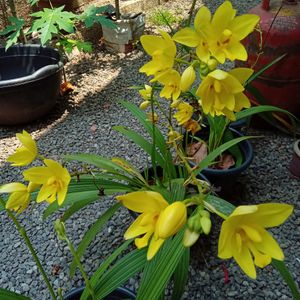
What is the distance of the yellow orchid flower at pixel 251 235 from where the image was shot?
576 millimetres

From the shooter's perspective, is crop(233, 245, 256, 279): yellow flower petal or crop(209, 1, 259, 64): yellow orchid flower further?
crop(209, 1, 259, 64): yellow orchid flower

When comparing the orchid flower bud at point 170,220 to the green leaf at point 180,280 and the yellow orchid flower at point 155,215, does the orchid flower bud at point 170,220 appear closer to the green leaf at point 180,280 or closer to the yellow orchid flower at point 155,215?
the yellow orchid flower at point 155,215

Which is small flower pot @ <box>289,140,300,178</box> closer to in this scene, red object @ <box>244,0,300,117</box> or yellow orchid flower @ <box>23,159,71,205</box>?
red object @ <box>244,0,300,117</box>

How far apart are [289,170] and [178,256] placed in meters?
1.11

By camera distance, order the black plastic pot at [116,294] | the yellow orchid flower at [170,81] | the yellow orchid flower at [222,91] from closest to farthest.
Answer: the yellow orchid flower at [222,91] < the yellow orchid flower at [170,81] < the black plastic pot at [116,294]

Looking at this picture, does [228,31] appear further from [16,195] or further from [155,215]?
[16,195]

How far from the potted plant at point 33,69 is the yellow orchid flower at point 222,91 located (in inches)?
60.7

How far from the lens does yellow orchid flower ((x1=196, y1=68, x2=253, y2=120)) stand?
2.36 ft

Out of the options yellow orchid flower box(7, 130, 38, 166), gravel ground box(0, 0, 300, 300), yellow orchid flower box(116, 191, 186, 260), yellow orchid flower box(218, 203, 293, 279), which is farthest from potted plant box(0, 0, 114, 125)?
yellow orchid flower box(218, 203, 293, 279)

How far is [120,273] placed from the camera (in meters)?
1.03

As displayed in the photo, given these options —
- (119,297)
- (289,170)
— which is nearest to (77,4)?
(289,170)

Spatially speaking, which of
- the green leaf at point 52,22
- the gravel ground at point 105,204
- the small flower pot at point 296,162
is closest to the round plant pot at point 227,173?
the gravel ground at point 105,204

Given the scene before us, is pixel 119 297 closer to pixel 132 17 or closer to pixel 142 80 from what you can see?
pixel 142 80

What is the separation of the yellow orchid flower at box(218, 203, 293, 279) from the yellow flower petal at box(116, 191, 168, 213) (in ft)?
0.36
